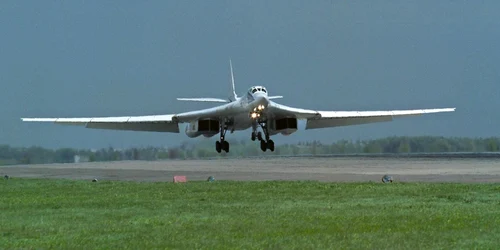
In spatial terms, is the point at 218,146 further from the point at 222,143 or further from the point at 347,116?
the point at 347,116

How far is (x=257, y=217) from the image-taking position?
13.9 metres

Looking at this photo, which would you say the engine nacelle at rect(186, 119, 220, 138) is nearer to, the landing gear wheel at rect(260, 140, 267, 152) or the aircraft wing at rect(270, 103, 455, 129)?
the landing gear wheel at rect(260, 140, 267, 152)

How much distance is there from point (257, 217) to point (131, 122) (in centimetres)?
3154

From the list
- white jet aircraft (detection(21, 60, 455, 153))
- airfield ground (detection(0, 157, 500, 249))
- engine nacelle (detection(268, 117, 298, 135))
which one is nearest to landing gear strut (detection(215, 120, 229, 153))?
white jet aircraft (detection(21, 60, 455, 153))

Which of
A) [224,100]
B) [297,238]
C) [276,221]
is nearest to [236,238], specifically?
[297,238]

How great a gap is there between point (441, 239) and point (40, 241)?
5750 mm

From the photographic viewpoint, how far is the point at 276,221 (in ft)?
43.3

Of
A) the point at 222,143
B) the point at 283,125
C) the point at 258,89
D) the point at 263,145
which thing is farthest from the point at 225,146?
the point at 258,89

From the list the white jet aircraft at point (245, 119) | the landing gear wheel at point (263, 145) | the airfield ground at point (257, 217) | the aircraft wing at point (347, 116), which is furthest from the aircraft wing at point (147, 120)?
the airfield ground at point (257, 217)

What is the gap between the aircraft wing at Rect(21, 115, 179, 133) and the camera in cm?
4341

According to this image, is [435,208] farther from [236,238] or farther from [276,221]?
[236,238]

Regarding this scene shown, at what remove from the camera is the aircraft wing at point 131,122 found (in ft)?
142

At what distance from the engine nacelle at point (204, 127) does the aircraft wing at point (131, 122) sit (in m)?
1.44

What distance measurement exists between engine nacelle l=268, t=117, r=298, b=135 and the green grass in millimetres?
18593
